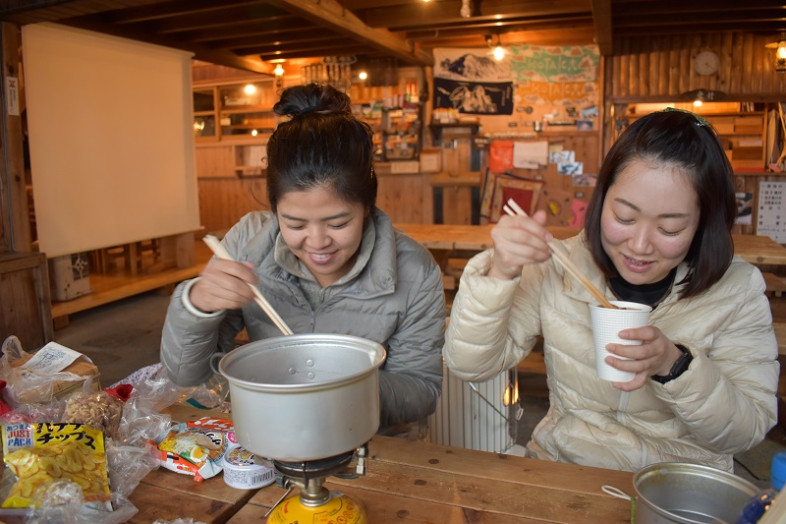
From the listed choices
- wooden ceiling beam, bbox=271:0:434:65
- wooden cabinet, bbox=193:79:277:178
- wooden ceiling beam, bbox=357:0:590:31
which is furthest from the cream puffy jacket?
wooden cabinet, bbox=193:79:277:178

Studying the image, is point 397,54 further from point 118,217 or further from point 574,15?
point 118,217

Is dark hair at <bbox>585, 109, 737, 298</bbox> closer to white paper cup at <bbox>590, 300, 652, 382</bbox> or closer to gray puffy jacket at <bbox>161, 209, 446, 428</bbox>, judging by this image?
white paper cup at <bbox>590, 300, 652, 382</bbox>

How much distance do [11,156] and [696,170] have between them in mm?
5273

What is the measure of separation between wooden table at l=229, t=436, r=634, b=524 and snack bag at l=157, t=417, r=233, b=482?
0.15 metres

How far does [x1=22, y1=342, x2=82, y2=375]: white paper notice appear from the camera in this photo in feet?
5.83

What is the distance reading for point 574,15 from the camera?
6.75 meters

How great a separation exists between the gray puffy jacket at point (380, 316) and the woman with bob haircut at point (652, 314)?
23cm

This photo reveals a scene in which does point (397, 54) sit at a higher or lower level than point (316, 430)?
higher

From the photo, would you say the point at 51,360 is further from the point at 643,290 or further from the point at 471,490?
the point at 643,290

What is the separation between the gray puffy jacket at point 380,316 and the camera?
1.70 metres

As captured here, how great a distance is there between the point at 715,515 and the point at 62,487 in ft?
3.83

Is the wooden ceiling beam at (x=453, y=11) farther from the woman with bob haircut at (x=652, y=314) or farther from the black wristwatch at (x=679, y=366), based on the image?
the black wristwatch at (x=679, y=366)

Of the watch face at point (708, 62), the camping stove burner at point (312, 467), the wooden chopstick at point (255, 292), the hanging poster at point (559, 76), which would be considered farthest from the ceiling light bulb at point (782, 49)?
the camping stove burner at point (312, 467)

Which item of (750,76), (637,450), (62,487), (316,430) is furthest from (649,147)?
(750,76)
